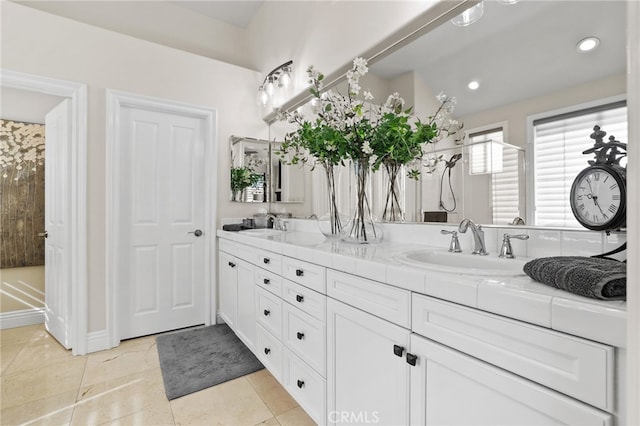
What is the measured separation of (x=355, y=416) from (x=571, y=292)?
0.89 m

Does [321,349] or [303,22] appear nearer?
[321,349]

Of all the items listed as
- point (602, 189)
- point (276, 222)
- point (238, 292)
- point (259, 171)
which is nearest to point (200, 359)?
point (238, 292)

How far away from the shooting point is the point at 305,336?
1477 millimetres

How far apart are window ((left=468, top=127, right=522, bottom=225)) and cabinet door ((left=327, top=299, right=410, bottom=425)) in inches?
27.1

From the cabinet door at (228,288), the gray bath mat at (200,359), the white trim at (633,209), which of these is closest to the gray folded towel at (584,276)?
the white trim at (633,209)

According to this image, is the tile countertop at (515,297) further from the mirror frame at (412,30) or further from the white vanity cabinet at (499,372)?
the mirror frame at (412,30)

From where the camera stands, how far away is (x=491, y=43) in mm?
1334

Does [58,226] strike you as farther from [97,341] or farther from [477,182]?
[477,182]

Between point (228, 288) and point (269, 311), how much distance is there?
92 cm

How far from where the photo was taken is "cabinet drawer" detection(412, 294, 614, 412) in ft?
1.96

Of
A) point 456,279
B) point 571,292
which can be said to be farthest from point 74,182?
point 571,292

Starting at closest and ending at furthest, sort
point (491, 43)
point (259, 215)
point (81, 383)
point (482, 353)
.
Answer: point (482, 353), point (491, 43), point (81, 383), point (259, 215)

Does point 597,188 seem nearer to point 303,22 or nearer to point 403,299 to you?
point 403,299

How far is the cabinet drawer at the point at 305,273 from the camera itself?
137cm
